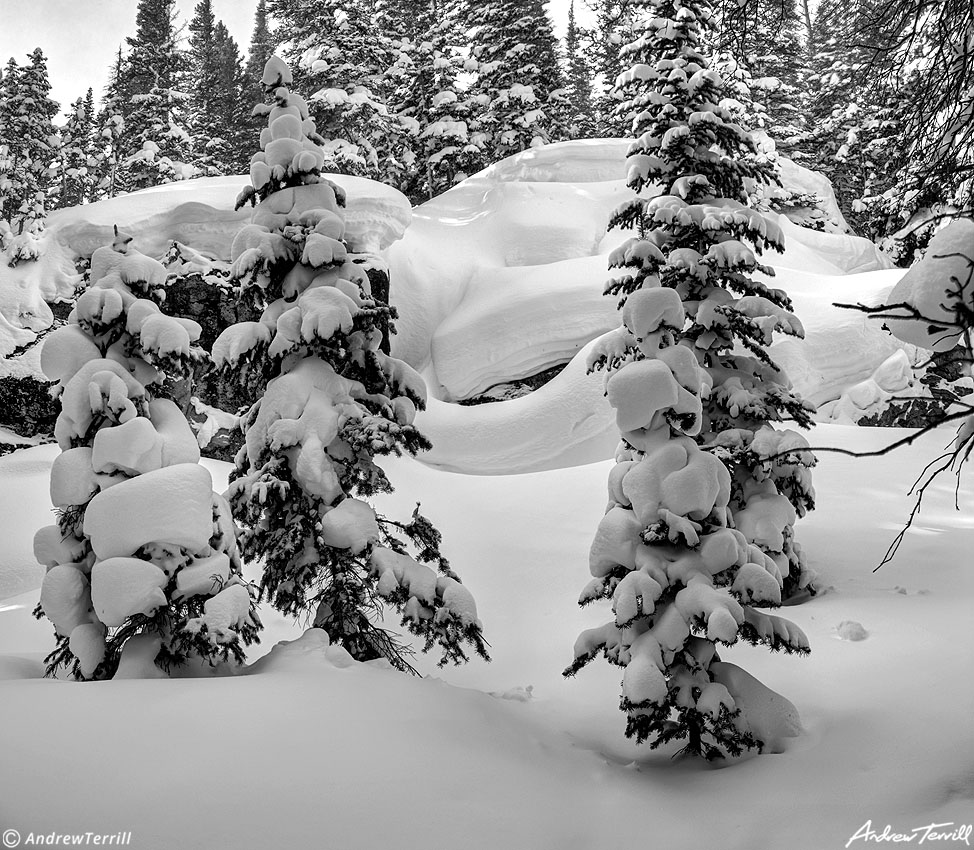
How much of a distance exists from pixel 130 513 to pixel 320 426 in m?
1.65

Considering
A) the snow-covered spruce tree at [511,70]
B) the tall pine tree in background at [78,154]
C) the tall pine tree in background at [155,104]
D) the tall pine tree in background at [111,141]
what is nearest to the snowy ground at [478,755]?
the tall pine tree in background at [155,104]

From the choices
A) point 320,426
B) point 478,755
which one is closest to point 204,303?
point 320,426

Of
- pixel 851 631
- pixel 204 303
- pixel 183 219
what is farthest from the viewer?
pixel 183 219

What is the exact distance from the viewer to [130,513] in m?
5.36

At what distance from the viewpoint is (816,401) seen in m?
15.6

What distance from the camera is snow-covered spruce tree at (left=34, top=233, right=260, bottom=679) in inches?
210

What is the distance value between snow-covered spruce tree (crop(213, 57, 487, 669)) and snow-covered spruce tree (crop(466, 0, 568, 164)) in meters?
18.7

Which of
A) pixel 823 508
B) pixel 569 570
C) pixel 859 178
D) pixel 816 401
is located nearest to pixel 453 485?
pixel 569 570

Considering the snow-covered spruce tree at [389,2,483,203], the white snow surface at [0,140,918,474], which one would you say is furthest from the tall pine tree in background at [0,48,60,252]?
the snow-covered spruce tree at [389,2,483,203]

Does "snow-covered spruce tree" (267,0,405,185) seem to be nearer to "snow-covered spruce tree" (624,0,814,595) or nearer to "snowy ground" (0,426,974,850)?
"snow-covered spruce tree" (624,0,814,595)

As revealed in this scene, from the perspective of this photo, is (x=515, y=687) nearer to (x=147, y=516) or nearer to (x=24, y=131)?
(x=147, y=516)

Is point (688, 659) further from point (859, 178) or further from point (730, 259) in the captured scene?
point (859, 178)

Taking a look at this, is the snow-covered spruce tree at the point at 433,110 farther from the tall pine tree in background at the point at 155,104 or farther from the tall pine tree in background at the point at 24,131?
the tall pine tree in background at the point at 24,131

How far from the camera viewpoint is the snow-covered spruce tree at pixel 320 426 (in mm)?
6340
